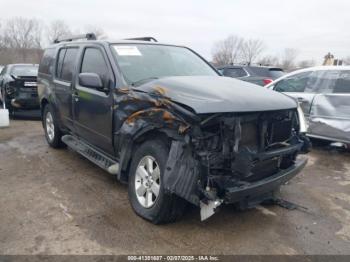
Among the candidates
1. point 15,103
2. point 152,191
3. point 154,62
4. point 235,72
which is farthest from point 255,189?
point 235,72

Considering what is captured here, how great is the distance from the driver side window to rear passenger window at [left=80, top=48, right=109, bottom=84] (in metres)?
4.26

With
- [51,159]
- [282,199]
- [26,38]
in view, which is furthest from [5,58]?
[282,199]

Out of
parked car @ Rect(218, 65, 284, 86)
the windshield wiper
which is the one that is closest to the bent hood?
the windshield wiper

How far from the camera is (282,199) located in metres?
4.30

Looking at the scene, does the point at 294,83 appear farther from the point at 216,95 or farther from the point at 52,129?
the point at 52,129

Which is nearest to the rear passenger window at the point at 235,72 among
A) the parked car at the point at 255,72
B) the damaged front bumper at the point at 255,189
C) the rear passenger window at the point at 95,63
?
the parked car at the point at 255,72

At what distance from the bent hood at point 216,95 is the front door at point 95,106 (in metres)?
0.64

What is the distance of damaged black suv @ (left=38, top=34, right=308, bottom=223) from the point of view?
2.95m

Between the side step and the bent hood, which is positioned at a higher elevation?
the bent hood

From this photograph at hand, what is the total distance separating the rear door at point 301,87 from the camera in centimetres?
657

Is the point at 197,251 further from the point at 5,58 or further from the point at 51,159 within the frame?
the point at 5,58

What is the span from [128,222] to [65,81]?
9.27 ft

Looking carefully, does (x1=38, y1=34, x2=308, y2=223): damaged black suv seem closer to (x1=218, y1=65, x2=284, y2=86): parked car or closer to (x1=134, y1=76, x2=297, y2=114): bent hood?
(x1=134, y1=76, x2=297, y2=114): bent hood

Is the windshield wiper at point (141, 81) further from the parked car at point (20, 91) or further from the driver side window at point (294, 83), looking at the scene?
the parked car at point (20, 91)
